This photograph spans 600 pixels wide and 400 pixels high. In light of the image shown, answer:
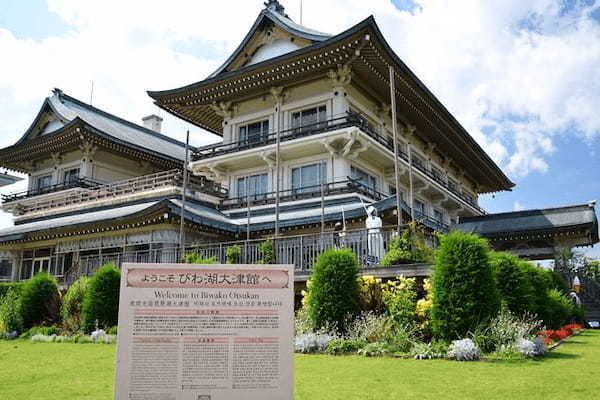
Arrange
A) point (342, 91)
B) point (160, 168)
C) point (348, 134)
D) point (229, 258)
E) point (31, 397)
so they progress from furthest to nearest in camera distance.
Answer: point (160, 168), point (342, 91), point (348, 134), point (229, 258), point (31, 397)

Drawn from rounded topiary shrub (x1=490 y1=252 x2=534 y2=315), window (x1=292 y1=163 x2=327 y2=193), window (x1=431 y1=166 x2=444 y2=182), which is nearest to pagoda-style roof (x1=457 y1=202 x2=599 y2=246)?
window (x1=431 y1=166 x2=444 y2=182)

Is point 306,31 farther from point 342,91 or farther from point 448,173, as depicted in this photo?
point 448,173

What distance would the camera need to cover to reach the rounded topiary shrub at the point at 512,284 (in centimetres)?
1159

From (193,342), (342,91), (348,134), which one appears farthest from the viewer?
(342,91)

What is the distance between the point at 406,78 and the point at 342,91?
338 centimetres

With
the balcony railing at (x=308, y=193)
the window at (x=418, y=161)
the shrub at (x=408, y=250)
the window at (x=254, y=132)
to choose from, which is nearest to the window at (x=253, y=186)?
the balcony railing at (x=308, y=193)

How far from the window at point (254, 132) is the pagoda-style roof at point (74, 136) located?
9.85 m

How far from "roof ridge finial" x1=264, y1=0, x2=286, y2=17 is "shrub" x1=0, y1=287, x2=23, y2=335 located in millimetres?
19867

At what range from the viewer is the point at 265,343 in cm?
473

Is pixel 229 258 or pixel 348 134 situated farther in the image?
pixel 348 134

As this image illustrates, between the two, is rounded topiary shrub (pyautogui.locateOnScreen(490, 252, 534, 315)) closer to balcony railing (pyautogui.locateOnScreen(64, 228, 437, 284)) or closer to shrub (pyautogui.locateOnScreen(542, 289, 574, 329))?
shrub (pyautogui.locateOnScreen(542, 289, 574, 329))

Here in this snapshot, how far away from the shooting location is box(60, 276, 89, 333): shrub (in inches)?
630

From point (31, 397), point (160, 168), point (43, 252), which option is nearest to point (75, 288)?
point (31, 397)

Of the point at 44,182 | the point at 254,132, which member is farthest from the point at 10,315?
the point at 44,182
